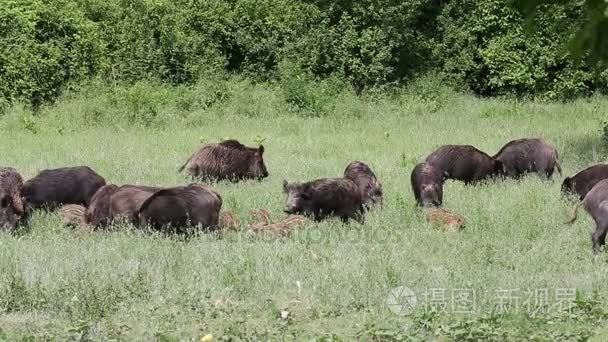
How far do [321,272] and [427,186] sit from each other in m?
3.18

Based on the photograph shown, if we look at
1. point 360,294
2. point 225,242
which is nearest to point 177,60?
point 225,242

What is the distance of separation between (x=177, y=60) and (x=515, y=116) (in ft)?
26.4

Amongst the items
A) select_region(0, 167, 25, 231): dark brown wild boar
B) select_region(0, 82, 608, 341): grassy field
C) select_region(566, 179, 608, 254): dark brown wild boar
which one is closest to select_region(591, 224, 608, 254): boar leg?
select_region(566, 179, 608, 254): dark brown wild boar

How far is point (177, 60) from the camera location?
21.4 metres

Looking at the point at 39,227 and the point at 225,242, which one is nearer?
the point at 225,242

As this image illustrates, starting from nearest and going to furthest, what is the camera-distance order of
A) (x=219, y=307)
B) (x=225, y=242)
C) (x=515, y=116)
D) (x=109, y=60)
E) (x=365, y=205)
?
(x=219, y=307), (x=225, y=242), (x=365, y=205), (x=515, y=116), (x=109, y=60)

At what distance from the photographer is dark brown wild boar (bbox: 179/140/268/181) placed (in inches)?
486

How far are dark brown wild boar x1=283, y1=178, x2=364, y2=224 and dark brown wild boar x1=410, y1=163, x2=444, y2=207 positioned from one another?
2.72 ft

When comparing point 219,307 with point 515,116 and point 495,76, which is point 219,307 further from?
point 495,76

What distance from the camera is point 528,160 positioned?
1213 centimetres

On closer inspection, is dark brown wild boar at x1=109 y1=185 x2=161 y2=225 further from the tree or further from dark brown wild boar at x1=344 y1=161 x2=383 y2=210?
the tree

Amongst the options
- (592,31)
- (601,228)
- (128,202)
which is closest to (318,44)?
(128,202)

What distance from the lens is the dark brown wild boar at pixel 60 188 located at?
10.1 meters

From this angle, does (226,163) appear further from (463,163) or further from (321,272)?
(321,272)
